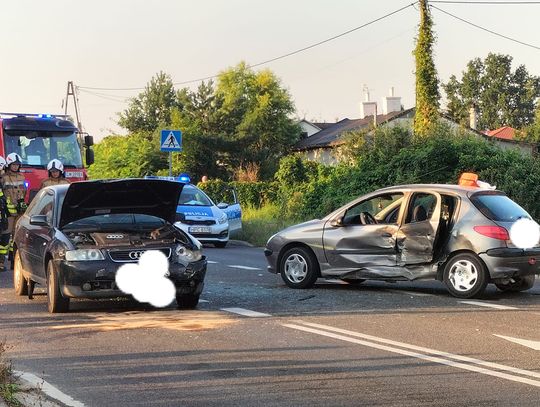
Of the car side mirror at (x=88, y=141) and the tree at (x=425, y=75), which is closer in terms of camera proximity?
the car side mirror at (x=88, y=141)

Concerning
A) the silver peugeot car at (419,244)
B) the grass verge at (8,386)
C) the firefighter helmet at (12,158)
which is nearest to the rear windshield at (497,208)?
the silver peugeot car at (419,244)

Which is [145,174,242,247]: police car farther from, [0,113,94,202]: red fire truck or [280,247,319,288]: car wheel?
[280,247,319,288]: car wheel

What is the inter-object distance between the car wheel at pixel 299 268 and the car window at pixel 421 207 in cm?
157

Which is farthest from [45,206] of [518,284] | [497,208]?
[518,284]

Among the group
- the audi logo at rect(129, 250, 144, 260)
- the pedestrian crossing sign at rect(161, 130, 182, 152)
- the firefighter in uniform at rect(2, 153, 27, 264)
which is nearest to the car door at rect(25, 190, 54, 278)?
the audi logo at rect(129, 250, 144, 260)

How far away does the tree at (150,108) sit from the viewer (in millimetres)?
76562

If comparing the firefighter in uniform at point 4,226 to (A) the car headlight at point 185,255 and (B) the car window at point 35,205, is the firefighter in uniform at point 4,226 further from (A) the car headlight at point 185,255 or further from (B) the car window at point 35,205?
(A) the car headlight at point 185,255

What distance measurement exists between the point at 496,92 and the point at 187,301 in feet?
337

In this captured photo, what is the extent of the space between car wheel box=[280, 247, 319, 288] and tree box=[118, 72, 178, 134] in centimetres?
6454

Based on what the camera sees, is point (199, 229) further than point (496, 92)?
No

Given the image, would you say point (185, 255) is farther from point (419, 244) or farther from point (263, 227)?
point (263, 227)

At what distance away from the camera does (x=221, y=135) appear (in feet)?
199

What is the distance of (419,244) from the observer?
11484mm

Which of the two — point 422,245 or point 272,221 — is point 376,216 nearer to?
point 422,245
